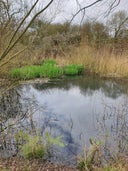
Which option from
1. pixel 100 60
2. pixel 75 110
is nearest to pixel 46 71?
pixel 100 60

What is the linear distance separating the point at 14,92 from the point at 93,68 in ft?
15.0

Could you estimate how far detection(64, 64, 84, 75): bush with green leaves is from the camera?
1216cm

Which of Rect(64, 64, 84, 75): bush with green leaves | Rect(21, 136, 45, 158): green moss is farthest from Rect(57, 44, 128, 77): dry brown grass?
Rect(21, 136, 45, 158): green moss

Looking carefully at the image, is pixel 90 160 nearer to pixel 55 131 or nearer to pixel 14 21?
pixel 55 131

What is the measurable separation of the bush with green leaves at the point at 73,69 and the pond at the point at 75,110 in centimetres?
83

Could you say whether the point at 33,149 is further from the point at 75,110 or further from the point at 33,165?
the point at 75,110

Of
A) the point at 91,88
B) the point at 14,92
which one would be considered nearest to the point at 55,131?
the point at 14,92

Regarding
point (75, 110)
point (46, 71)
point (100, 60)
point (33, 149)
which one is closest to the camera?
point (33, 149)

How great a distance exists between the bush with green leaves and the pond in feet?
2.74

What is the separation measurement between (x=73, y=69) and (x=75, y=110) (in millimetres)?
5271

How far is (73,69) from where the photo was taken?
39.8ft

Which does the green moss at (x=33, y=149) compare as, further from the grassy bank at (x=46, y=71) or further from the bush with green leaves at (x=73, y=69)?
the bush with green leaves at (x=73, y=69)

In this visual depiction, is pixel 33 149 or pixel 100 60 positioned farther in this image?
pixel 100 60

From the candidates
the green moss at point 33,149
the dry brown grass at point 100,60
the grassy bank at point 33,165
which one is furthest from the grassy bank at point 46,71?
the grassy bank at point 33,165
